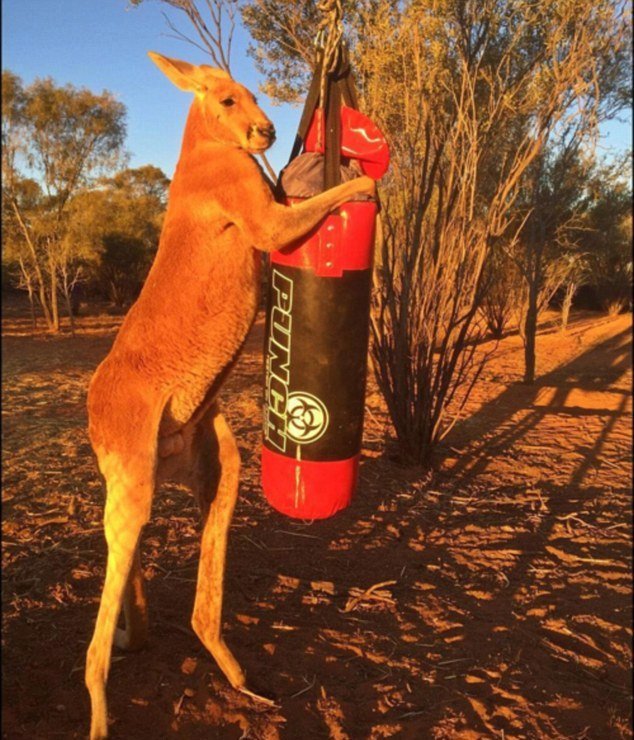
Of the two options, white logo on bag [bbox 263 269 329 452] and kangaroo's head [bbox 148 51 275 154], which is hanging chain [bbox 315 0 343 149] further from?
white logo on bag [bbox 263 269 329 452]

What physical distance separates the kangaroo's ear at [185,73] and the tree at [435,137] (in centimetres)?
275

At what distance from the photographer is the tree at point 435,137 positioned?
500 cm

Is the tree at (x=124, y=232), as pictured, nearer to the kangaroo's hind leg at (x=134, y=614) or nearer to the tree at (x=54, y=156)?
the tree at (x=54, y=156)

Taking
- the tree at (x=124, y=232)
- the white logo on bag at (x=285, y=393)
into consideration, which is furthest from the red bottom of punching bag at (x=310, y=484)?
the tree at (x=124, y=232)

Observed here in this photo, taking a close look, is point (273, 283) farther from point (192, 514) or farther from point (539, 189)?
point (539, 189)

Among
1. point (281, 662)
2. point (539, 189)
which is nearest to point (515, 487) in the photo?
point (281, 662)

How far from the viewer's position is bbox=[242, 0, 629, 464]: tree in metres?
5.00

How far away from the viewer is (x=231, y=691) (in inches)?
103

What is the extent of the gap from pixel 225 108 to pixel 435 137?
3063mm

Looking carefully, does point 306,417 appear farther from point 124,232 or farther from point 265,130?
point 124,232

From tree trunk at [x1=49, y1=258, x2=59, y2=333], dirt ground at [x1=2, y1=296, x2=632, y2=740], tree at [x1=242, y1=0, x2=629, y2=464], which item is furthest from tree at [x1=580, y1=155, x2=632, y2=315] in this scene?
tree trunk at [x1=49, y1=258, x2=59, y2=333]

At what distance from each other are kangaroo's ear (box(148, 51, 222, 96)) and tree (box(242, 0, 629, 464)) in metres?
2.75

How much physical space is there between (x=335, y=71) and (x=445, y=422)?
19.6ft

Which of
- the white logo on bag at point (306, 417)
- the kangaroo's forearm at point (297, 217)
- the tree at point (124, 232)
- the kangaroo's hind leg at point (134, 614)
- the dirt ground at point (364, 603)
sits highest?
the tree at point (124, 232)
